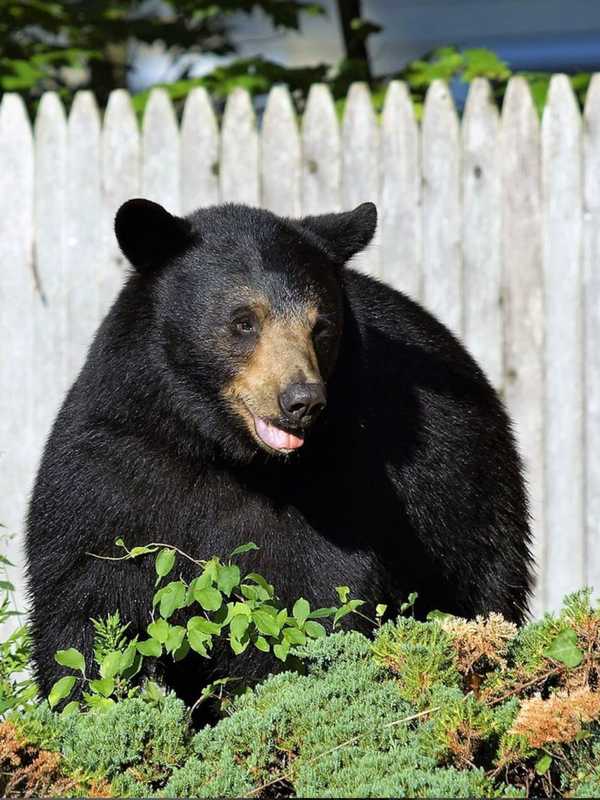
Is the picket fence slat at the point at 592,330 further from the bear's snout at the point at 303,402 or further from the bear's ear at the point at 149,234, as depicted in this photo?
the bear's snout at the point at 303,402

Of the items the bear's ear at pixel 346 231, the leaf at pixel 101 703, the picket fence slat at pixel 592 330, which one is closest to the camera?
the leaf at pixel 101 703

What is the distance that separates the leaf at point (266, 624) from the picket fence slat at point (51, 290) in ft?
→ 10.8

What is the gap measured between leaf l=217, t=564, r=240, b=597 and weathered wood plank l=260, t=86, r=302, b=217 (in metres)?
3.10

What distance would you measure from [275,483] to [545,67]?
9.11m

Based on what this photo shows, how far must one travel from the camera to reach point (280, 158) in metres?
6.33

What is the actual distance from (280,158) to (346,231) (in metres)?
1.74

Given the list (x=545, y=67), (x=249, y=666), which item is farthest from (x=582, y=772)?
(x=545, y=67)

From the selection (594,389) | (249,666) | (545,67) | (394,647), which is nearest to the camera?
(394,647)

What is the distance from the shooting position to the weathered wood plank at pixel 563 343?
6.02 meters

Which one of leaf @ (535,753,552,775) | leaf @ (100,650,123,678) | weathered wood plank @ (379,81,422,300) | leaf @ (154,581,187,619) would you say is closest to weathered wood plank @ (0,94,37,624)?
weathered wood plank @ (379,81,422,300)

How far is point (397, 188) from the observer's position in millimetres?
6211

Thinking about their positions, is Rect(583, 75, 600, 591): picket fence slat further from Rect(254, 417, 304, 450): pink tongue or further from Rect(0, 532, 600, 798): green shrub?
Rect(0, 532, 600, 798): green shrub

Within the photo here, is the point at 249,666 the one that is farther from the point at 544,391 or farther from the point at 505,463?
the point at 544,391

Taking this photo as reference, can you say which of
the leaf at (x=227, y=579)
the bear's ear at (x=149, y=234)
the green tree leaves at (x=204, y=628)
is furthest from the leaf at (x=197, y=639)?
the bear's ear at (x=149, y=234)
